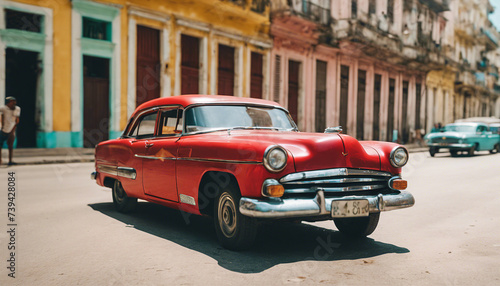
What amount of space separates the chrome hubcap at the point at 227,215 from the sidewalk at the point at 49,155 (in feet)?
33.5

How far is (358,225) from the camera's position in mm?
5367

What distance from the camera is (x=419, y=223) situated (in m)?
6.36

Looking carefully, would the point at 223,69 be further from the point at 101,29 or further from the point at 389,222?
the point at 389,222

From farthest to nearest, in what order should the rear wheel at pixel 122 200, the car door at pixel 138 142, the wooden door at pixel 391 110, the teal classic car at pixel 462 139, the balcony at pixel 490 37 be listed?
the balcony at pixel 490 37 → the wooden door at pixel 391 110 → the teal classic car at pixel 462 139 → the rear wheel at pixel 122 200 → the car door at pixel 138 142

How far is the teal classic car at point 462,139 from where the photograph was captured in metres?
21.2

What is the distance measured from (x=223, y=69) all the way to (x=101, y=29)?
633 centimetres

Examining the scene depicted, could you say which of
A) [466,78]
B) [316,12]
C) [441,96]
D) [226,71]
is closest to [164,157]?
[226,71]

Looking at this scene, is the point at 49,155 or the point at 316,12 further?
the point at 316,12

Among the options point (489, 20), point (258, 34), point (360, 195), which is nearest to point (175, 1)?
point (258, 34)

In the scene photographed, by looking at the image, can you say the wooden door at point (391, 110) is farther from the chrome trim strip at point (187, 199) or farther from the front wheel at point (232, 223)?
the front wheel at point (232, 223)

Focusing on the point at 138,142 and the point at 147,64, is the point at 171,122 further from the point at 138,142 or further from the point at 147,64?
the point at 147,64

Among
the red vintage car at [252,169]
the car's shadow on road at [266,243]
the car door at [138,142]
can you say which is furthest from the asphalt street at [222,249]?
the car door at [138,142]

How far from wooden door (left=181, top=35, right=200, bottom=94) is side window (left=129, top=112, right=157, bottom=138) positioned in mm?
14124

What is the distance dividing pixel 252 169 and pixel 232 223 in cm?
60
